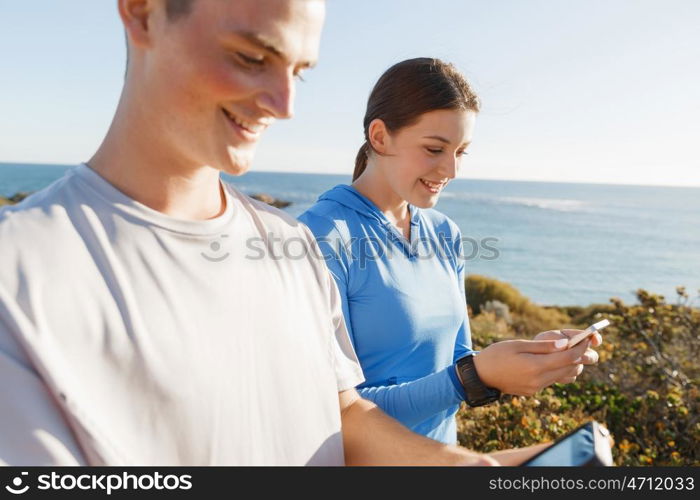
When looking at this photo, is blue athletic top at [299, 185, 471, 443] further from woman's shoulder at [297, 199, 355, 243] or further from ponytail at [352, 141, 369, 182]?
ponytail at [352, 141, 369, 182]

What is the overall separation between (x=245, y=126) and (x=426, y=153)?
165 centimetres

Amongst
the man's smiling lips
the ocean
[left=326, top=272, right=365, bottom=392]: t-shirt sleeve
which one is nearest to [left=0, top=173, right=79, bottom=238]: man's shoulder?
the man's smiling lips

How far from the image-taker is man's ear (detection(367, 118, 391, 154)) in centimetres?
281

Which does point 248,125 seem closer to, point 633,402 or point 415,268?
point 415,268

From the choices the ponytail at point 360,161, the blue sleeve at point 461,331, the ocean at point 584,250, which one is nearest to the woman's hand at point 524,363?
the blue sleeve at point 461,331

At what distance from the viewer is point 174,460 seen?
42.5 inches

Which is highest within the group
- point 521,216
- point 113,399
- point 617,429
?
point 521,216

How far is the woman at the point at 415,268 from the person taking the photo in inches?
85.6

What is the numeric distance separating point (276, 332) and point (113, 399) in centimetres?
38

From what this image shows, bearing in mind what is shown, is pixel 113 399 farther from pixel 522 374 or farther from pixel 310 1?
pixel 522 374

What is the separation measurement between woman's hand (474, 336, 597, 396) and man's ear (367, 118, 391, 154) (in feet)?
3.70

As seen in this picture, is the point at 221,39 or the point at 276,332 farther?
the point at 276,332

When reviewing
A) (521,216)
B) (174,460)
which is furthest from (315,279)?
(521,216)
